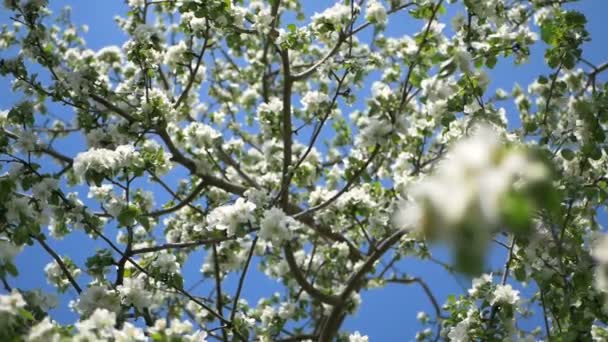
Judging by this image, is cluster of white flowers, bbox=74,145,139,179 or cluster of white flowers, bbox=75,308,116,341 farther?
cluster of white flowers, bbox=74,145,139,179

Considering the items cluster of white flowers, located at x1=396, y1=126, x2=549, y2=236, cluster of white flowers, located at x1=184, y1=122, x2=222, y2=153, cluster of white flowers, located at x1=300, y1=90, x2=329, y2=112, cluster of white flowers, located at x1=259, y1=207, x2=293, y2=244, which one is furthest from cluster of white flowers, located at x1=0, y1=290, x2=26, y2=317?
cluster of white flowers, located at x1=300, y1=90, x2=329, y2=112

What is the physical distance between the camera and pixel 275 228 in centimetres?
270

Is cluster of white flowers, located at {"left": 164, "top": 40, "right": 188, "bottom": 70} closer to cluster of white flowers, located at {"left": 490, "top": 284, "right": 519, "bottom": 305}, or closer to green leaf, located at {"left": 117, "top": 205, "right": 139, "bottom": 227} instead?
green leaf, located at {"left": 117, "top": 205, "right": 139, "bottom": 227}

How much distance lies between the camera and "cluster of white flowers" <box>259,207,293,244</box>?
269cm

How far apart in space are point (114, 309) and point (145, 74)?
144 cm

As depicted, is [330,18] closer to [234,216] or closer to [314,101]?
[314,101]

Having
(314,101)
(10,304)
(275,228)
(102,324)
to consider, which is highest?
(314,101)

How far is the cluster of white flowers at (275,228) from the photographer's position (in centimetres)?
269

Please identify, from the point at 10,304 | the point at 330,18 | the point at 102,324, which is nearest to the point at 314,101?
the point at 330,18

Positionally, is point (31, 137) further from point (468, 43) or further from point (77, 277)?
point (468, 43)

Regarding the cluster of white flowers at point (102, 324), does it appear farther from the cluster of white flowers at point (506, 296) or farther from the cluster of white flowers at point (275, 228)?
the cluster of white flowers at point (506, 296)

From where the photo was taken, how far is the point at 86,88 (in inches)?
147

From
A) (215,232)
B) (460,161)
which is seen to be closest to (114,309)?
(215,232)

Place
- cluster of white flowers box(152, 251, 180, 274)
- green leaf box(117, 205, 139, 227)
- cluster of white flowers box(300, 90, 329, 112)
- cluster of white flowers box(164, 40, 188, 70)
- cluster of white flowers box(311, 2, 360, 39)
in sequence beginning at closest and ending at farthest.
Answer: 1. green leaf box(117, 205, 139, 227)
2. cluster of white flowers box(152, 251, 180, 274)
3. cluster of white flowers box(311, 2, 360, 39)
4. cluster of white flowers box(300, 90, 329, 112)
5. cluster of white flowers box(164, 40, 188, 70)
